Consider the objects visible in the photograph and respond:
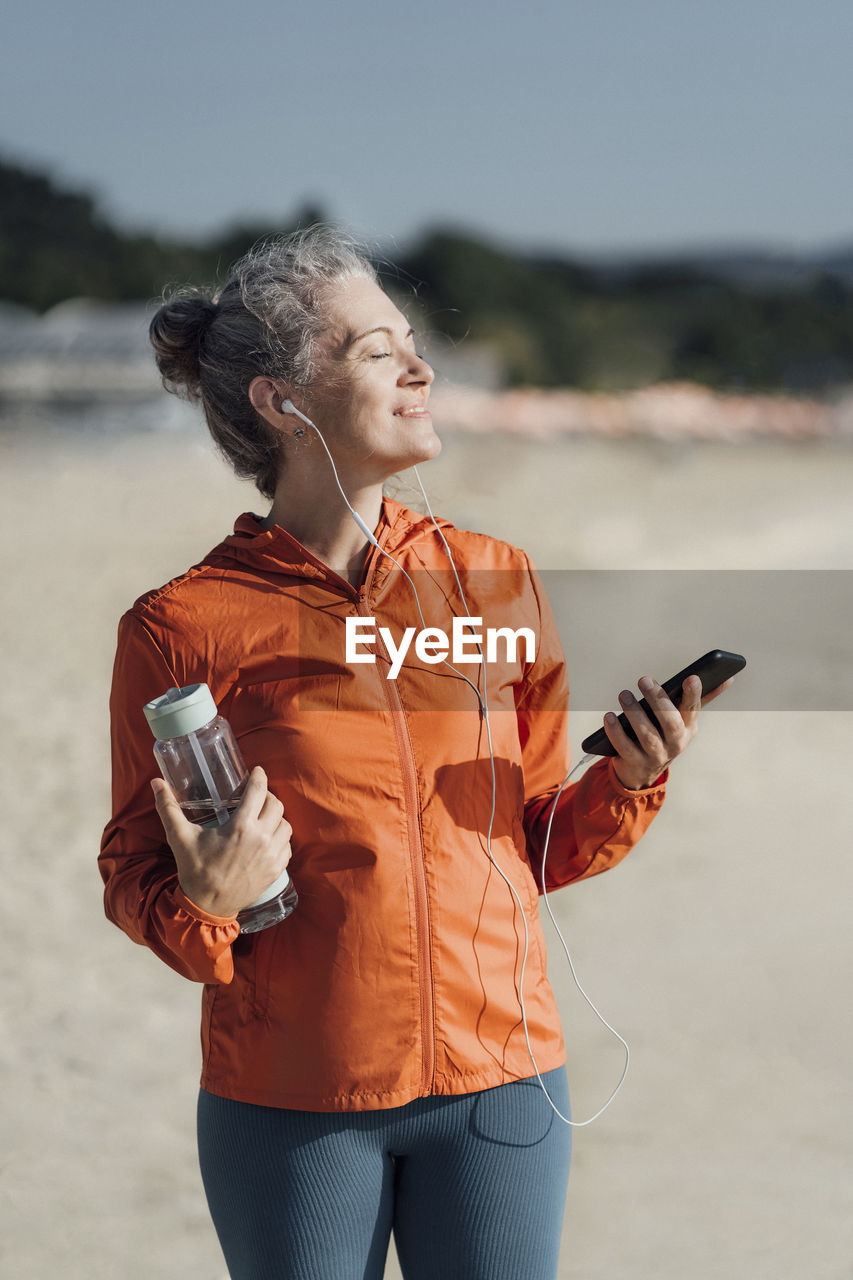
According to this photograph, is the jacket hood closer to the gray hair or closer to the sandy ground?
the gray hair

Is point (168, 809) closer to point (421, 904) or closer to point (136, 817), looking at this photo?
point (136, 817)

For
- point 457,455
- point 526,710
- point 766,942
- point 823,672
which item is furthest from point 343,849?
point 457,455

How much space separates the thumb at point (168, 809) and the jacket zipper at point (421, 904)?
278 mm

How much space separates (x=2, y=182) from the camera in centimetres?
3978

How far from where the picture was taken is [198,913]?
136 centimetres

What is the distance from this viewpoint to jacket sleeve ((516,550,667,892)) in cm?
159

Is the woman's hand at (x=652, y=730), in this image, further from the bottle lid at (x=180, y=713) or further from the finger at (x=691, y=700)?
the bottle lid at (x=180, y=713)

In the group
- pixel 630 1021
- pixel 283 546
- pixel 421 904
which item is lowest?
pixel 630 1021

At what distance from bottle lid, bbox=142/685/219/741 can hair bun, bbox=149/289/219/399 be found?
615 mm

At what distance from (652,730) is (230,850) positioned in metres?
0.52

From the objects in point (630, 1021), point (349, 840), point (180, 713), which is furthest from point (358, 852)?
point (630, 1021)

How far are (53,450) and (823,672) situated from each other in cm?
1701

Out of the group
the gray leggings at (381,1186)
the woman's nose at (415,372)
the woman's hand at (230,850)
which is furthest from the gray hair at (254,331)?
the gray leggings at (381,1186)

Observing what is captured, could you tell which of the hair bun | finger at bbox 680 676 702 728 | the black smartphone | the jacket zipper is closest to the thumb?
the jacket zipper
